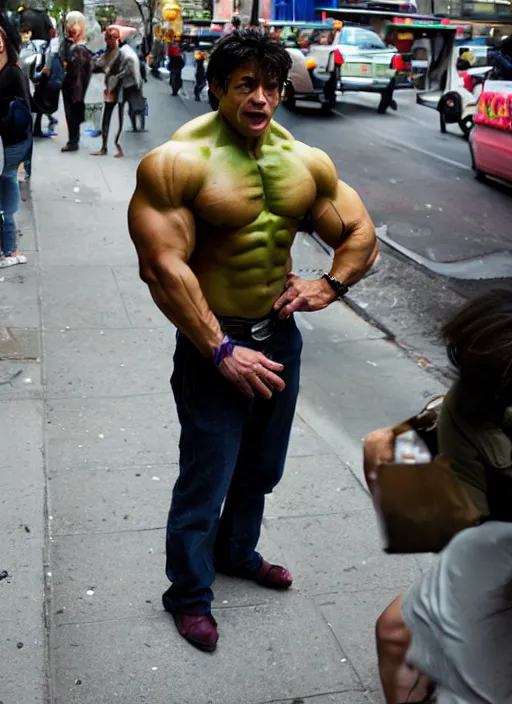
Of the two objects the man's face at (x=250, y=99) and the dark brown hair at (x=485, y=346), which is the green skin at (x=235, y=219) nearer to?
the man's face at (x=250, y=99)

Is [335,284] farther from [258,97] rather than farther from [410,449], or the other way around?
[410,449]

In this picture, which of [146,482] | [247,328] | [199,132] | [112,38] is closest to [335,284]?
[247,328]

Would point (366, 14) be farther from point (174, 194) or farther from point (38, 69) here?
point (174, 194)

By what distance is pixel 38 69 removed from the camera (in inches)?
524

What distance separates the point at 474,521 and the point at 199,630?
1571mm

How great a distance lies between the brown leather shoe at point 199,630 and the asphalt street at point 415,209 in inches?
52.0

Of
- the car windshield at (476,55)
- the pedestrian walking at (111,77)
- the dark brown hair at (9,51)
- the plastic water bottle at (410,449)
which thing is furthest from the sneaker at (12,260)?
the car windshield at (476,55)

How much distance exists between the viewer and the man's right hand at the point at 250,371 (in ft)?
10.2

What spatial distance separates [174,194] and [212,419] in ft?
2.46

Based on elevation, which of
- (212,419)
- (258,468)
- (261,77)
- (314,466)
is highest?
(261,77)

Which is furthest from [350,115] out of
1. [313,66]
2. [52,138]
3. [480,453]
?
[480,453]

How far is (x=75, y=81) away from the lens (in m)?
13.6

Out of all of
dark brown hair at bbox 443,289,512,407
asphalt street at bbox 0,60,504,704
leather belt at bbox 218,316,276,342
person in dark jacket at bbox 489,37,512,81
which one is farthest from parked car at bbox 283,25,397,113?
dark brown hair at bbox 443,289,512,407

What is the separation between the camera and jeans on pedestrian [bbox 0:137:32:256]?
788 centimetres
